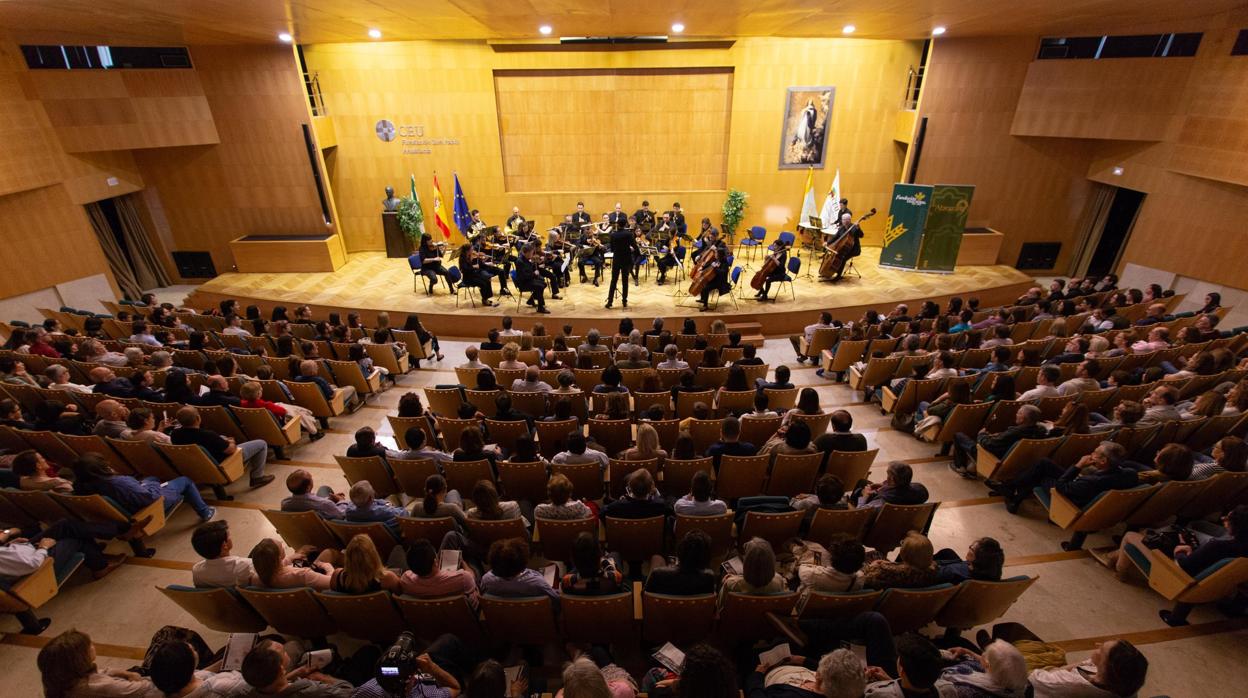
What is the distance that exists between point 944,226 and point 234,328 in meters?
13.4

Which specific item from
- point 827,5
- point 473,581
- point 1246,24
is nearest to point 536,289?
point 827,5

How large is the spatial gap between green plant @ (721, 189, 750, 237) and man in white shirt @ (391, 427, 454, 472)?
10395mm

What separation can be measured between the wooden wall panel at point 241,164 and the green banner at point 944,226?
1365 cm

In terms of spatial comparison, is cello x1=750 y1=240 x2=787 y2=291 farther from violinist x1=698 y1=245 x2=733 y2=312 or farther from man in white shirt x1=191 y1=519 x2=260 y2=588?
man in white shirt x1=191 y1=519 x2=260 y2=588

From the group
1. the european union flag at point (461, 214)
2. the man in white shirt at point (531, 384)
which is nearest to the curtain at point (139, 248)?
the european union flag at point (461, 214)

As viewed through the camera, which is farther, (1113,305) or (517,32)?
(517,32)

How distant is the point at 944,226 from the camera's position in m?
12.4

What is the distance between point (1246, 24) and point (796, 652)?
12.9m

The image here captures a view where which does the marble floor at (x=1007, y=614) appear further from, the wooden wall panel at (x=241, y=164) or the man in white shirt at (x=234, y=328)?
the wooden wall panel at (x=241, y=164)

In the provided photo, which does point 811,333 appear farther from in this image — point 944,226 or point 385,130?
point 385,130

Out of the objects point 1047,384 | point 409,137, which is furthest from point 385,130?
point 1047,384

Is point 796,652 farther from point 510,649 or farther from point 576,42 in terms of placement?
point 576,42

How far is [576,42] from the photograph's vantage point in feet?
43.0

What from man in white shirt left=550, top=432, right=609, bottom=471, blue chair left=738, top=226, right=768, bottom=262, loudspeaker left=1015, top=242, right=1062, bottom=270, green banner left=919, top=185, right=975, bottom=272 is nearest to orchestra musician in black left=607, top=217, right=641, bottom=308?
blue chair left=738, top=226, right=768, bottom=262
